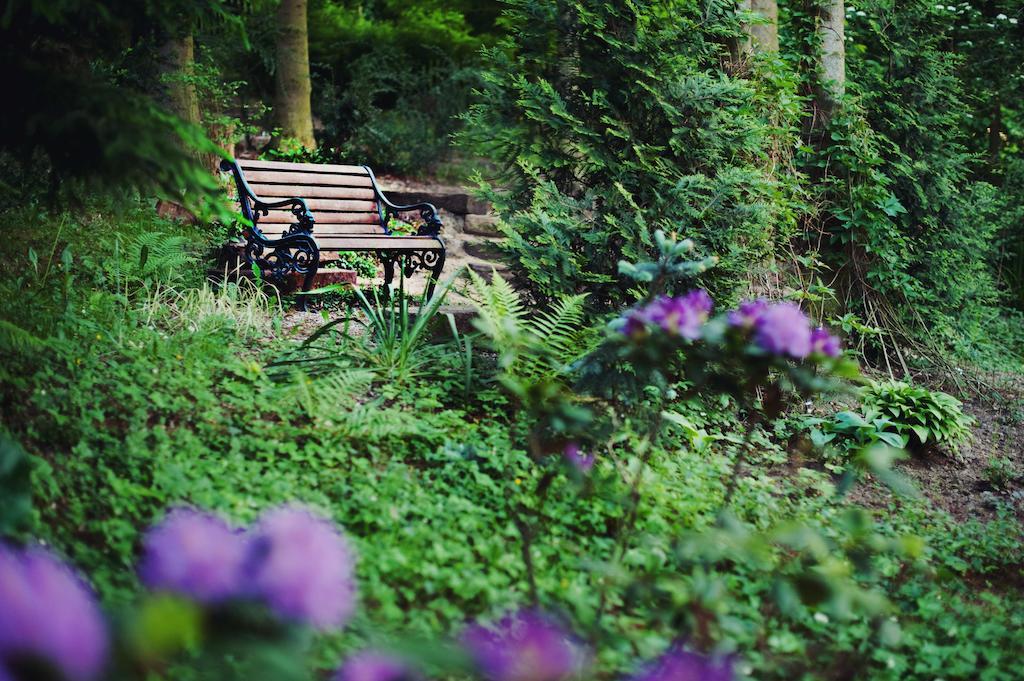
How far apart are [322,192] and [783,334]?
18.4 ft

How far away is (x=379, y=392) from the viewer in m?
4.05

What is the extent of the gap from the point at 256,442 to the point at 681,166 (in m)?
3.11

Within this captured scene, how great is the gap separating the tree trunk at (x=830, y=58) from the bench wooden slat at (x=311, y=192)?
3902 mm

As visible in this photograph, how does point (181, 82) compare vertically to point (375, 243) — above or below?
above

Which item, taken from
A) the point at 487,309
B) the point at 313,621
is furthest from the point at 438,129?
the point at 313,621

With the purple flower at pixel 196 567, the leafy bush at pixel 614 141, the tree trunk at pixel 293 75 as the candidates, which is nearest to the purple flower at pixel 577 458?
the purple flower at pixel 196 567

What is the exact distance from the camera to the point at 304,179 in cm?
698

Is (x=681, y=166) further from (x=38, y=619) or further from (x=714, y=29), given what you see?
(x=38, y=619)

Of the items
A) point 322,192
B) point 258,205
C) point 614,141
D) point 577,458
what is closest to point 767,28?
point 614,141

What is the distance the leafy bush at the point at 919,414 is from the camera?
201 inches

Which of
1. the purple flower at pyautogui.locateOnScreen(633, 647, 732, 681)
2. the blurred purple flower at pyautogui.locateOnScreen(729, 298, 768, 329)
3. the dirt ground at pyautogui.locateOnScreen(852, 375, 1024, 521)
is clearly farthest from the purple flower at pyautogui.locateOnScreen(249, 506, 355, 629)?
the dirt ground at pyautogui.locateOnScreen(852, 375, 1024, 521)

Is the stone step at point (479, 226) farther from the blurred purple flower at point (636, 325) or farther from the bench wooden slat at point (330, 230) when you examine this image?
the blurred purple flower at point (636, 325)

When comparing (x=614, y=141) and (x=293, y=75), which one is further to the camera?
(x=293, y=75)

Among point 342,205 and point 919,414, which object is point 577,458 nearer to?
point 919,414
